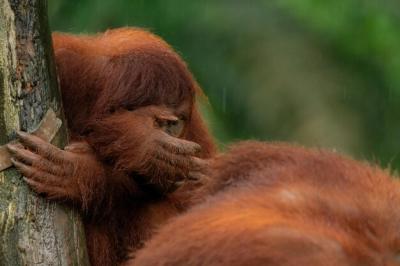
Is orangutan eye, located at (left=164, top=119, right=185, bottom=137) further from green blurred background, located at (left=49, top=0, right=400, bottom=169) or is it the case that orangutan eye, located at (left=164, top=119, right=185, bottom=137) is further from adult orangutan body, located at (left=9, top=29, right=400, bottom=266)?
green blurred background, located at (left=49, top=0, right=400, bottom=169)

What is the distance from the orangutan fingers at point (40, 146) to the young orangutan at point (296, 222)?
770 mm

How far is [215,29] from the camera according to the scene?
23.3ft

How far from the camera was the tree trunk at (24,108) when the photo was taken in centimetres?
290

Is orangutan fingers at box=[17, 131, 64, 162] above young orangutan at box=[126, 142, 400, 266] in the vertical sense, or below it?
below

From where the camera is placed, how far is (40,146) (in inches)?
121

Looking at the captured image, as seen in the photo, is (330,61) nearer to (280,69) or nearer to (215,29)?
(280,69)

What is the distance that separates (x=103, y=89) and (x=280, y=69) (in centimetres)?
330

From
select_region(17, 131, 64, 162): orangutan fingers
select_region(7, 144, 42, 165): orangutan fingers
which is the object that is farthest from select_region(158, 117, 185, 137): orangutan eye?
select_region(7, 144, 42, 165): orangutan fingers

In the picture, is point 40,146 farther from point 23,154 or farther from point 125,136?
point 125,136

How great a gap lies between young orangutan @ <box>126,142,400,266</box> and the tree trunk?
2.21 feet

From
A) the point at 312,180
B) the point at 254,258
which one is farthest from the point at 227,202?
the point at 254,258

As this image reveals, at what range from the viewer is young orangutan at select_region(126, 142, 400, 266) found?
1.97 meters

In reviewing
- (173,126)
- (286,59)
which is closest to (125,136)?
(173,126)

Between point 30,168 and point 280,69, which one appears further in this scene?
point 280,69
